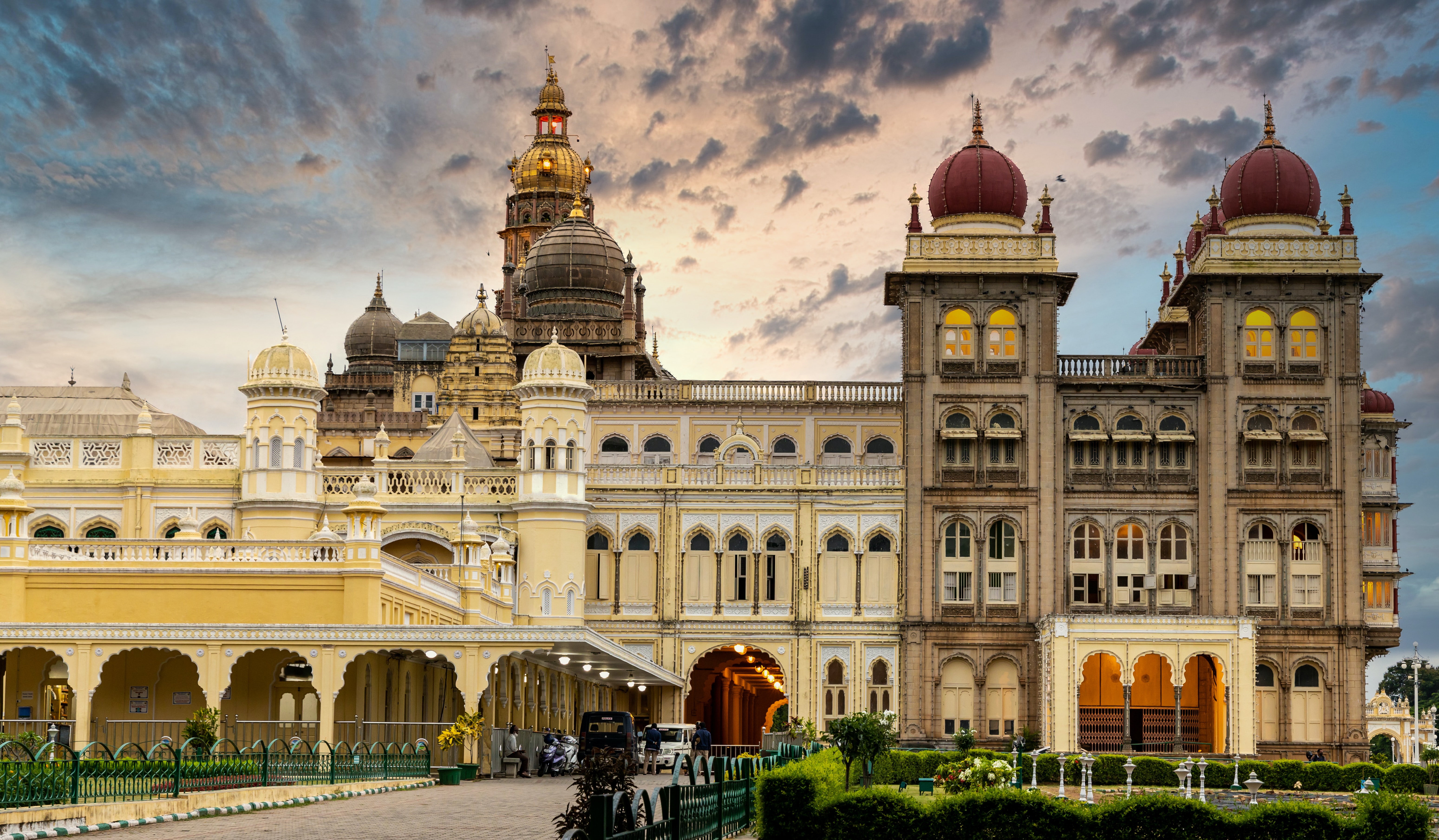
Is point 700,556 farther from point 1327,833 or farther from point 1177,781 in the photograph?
point 1327,833

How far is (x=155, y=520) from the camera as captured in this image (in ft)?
203

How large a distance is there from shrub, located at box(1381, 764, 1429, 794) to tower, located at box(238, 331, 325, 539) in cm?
3332

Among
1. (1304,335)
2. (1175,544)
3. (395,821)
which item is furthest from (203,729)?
(1304,335)

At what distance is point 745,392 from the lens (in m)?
68.9

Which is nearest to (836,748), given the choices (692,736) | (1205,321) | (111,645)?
(692,736)

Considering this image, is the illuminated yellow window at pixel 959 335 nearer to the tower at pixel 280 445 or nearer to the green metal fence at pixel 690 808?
the tower at pixel 280 445

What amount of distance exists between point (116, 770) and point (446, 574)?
3090 cm

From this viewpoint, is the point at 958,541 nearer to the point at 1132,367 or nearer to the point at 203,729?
Result: the point at 1132,367

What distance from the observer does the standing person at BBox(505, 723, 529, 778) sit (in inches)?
1826

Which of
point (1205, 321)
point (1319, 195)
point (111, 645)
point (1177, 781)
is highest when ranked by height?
point (1319, 195)

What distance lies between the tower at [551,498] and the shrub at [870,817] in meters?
37.0

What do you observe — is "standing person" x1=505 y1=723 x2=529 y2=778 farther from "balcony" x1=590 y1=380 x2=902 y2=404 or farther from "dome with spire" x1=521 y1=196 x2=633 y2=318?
"dome with spire" x1=521 y1=196 x2=633 y2=318

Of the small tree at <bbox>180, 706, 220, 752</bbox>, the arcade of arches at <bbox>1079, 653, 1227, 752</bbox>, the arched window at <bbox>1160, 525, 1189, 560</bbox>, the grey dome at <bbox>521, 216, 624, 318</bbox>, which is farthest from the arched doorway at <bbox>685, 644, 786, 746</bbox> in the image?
the small tree at <bbox>180, 706, 220, 752</bbox>

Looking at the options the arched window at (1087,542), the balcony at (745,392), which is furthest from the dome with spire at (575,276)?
the arched window at (1087,542)
